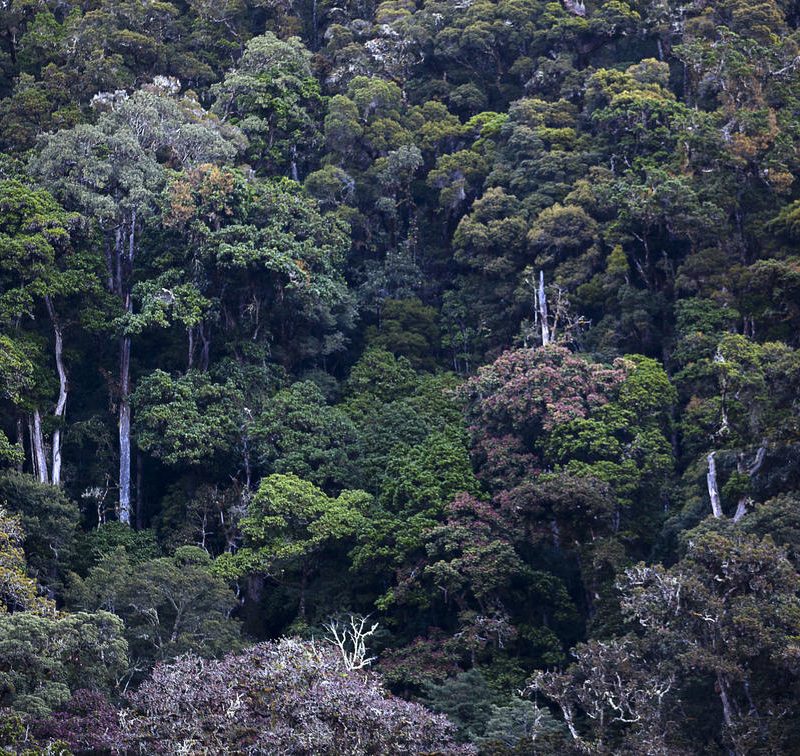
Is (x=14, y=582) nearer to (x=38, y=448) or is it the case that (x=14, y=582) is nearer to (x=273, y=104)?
(x=38, y=448)

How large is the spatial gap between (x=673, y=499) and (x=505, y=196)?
32.8 feet

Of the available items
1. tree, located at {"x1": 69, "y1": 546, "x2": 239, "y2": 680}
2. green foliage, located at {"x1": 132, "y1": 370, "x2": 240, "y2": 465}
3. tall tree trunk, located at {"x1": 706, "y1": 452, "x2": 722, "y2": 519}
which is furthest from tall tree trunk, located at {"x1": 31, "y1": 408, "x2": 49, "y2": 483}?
tall tree trunk, located at {"x1": 706, "y1": 452, "x2": 722, "y2": 519}

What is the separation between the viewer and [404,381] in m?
30.7

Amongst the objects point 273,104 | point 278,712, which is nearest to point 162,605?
point 278,712

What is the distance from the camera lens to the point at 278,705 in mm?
17938

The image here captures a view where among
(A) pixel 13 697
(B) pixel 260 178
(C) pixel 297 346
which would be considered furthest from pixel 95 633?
(B) pixel 260 178

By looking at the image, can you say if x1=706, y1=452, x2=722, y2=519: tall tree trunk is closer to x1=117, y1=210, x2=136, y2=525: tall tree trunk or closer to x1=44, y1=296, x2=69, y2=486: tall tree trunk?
x1=117, y1=210, x2=136, y2=525: tall tree trunk

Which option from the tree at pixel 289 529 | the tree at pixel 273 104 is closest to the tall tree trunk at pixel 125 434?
the tree at pixel 289 529

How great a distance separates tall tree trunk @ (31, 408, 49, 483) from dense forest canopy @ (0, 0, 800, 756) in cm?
14

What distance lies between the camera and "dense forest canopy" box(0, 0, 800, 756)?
19328mm

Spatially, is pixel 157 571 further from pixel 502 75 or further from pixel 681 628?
pixel 502 75

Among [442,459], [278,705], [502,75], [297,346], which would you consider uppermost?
[502,75]

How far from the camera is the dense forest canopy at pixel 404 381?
1933 cm

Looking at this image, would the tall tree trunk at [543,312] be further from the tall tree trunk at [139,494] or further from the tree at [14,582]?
the tree at [14,582]
